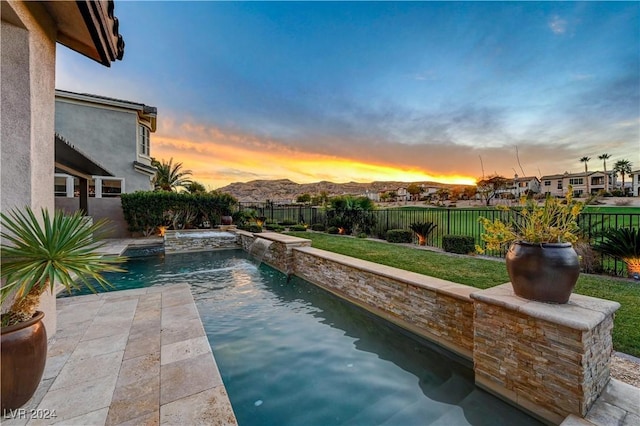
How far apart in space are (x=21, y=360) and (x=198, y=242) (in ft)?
33.8

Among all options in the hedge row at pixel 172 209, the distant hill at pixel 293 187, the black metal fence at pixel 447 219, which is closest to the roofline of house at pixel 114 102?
the hedge row at pixel 172 209

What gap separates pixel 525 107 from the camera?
27.7 ft

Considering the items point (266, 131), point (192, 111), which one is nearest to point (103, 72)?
point (192, 111)

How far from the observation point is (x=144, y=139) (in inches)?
657

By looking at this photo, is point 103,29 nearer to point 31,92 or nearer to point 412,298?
point 31,92

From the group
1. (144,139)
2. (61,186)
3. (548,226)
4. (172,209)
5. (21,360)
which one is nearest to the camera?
(21,360)

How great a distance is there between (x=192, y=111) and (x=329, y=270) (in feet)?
34.3

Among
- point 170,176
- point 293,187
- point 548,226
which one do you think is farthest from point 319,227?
point 293,187

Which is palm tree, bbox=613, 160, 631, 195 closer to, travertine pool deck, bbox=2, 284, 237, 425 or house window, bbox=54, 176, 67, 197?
travertine pool deck, bbox=2, 284, 237, 425

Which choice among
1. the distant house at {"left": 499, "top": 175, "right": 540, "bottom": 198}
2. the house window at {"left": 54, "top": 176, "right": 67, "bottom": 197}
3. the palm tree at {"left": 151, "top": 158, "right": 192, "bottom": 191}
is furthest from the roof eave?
the palm tree at {"left": 151, "top": 158, "right": 192, "bottom": 191}

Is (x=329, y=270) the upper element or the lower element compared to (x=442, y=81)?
lower

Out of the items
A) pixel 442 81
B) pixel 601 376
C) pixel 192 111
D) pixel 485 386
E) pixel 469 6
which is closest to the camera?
pixel 601 376

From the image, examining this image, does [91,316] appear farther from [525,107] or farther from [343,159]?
[343,159]

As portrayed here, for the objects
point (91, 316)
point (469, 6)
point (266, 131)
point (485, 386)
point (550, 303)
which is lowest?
point (485, 386)
